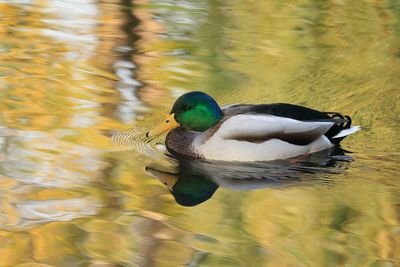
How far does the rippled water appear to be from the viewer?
6.23m

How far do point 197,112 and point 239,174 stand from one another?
65cm

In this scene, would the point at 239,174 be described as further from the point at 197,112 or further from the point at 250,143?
the point at 197,112

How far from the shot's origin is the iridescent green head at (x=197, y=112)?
25.7ft

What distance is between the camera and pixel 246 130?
7.63 metres

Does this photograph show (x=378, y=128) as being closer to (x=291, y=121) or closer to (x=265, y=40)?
(x=291, y=121)

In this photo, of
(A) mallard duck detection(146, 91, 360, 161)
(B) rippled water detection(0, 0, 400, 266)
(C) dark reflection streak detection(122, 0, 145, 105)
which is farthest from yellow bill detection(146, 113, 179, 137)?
(C) dark reflection streak detection(122, 0, 145, 105)

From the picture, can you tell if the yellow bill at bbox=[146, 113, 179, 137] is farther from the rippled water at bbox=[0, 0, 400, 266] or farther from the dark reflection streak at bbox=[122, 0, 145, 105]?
the dark reflection streak at bbox=[122, 0, 145, 105]

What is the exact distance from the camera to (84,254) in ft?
19.6

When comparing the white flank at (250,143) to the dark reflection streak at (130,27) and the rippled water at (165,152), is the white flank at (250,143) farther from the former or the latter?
the dark reflection streak at (130,27)

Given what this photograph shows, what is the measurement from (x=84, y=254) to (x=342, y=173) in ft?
7.17

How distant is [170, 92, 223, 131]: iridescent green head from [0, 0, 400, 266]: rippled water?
0.29m

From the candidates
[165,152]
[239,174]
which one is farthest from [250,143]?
[165,152]

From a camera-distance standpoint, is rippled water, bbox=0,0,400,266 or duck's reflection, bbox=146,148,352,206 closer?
rippled water, bbox=0,0,400,266

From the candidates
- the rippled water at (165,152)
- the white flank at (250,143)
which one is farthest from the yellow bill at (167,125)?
the white flank at (250,143)
